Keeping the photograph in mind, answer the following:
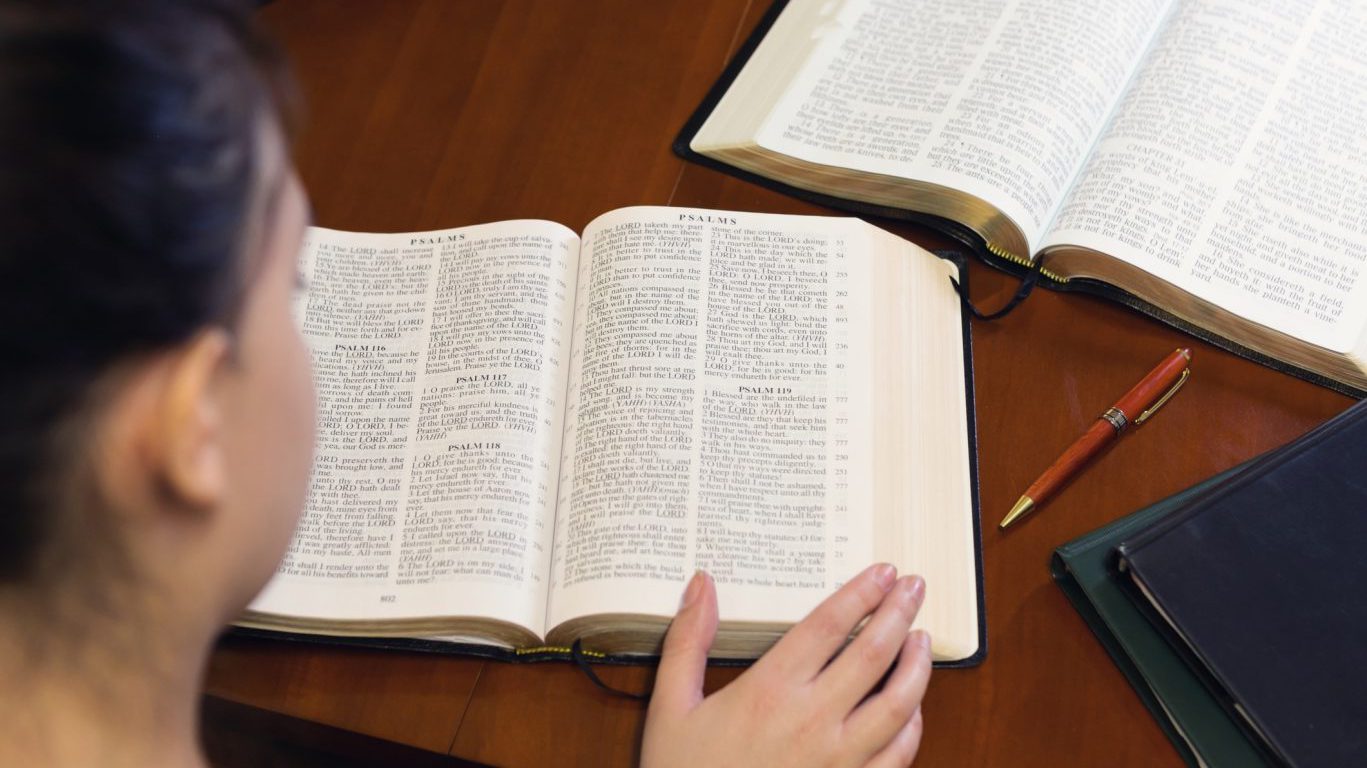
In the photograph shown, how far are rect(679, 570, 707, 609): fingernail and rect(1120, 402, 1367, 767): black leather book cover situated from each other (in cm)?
28

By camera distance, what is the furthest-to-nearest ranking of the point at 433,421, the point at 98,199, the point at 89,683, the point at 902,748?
the point at 433,421, the point at 902,748, the point at 89,683, the point at 98,199

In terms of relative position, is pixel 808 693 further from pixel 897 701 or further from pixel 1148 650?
pixel 1148 650

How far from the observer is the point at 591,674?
28.3 inches

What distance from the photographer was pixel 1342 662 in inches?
26.5

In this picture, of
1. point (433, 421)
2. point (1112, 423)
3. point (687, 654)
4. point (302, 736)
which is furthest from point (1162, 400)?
point (302, 736)

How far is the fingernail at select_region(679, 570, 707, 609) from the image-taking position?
70 cm

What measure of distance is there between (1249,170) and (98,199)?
833 millimetres

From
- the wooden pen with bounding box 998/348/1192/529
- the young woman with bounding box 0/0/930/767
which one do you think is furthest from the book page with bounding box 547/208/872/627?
the young woman with bounding box 0/0/930/767

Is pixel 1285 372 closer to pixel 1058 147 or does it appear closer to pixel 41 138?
pixel 1058 147

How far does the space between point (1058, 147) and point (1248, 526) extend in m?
0.34

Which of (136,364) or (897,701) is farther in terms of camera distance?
(897,701)

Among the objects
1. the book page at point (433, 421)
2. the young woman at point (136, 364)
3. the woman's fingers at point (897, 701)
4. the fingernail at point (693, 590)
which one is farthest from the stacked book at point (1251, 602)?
the young woman at point (136, 364)

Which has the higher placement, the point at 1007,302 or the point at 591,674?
the point at 1007,302

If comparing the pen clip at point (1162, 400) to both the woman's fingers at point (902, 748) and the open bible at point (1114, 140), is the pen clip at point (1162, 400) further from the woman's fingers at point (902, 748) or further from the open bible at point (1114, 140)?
the woman's fingers at point (902, 748)
